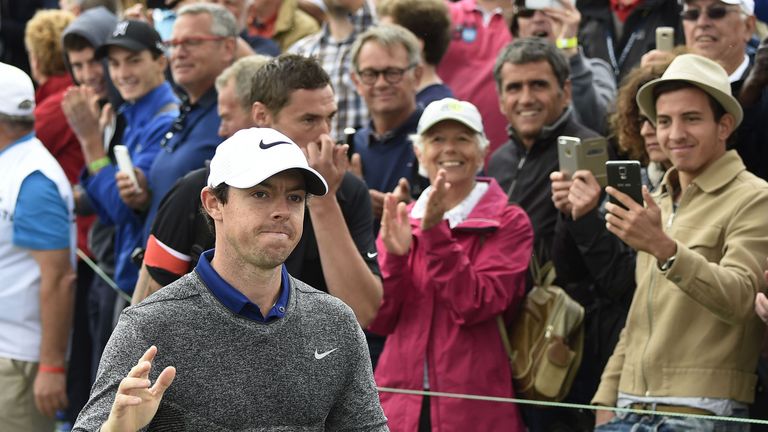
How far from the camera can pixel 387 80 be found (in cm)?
725

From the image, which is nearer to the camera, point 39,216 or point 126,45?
point 39,216

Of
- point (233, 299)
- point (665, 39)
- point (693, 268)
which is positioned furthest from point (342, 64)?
point (233, 299)

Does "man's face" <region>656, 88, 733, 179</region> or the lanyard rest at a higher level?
"man's face" <region>656, 88, 733, 179</region>

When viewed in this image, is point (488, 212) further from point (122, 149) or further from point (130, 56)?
point (130, 56)

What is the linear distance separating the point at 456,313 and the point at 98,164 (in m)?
2.78

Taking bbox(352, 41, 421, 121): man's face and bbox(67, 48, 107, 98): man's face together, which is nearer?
bbox(352, 41, 421, 121): man's face

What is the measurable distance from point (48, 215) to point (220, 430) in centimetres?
361

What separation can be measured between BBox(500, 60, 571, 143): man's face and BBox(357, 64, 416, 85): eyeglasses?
2.07ft

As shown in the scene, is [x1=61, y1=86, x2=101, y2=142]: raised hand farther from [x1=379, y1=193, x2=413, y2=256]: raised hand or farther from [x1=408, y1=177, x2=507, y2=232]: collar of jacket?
[x1=379, y1=193, x2=413, y2=256]: raised hand

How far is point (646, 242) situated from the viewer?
5.23m

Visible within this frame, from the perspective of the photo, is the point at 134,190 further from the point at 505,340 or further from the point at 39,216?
the point at 505,340

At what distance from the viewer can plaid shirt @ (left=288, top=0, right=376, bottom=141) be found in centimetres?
818

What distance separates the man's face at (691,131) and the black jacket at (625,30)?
7.36ft

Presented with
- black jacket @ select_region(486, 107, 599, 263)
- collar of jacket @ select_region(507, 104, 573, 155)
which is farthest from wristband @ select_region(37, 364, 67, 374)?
collar of jacket @ select_region(507, 104, 573, 155)
